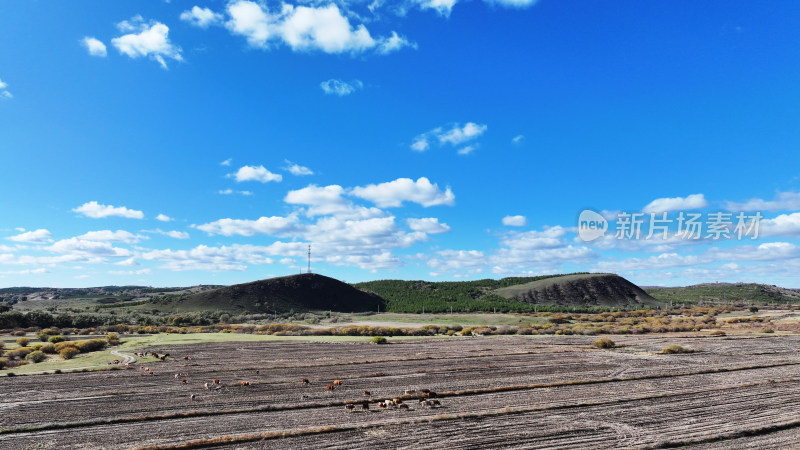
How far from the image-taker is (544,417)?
53.9ft

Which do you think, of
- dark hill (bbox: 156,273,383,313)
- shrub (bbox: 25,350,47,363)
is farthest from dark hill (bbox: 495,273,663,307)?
shrub (bbox: 25,350,47,363)

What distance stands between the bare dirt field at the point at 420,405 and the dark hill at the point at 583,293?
116 meters

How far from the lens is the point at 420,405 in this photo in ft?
60.0

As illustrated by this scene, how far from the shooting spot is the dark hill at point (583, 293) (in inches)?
5669

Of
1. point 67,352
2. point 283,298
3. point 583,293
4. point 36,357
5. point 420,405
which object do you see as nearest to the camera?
point 420,405

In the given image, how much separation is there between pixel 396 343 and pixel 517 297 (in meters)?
112

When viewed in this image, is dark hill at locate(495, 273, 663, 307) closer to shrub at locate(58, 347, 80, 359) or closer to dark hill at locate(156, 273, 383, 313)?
dark hill at locate(156, 273, 383, 313)

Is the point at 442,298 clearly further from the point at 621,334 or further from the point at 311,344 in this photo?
the point at 311,344

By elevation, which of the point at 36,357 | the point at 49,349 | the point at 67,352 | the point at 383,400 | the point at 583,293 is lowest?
the point at 49,349

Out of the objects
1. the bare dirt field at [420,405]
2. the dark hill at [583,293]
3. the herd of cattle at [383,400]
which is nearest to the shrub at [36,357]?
the bare dirt field at [420,405]

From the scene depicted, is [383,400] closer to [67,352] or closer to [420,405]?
[420,405]

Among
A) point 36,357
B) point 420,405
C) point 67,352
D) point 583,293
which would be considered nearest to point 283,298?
point 67,352

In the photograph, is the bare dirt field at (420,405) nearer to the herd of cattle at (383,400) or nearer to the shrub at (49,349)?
the herd of cattle at (383,400)

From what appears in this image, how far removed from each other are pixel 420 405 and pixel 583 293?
473 ft
